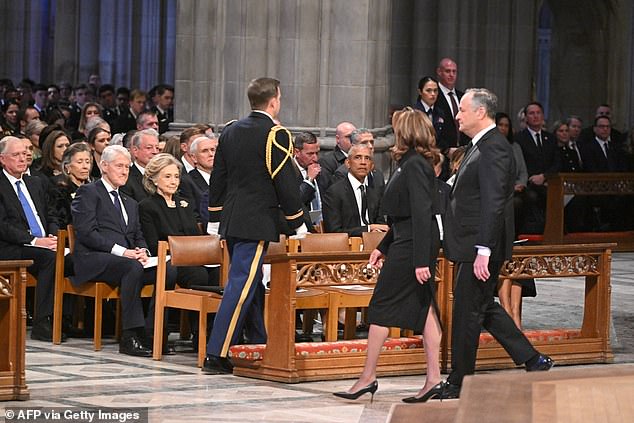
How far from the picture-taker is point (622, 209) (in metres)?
19.5

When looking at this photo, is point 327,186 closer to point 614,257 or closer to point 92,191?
point 92,191

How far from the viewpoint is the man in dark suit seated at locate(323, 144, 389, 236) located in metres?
12.3

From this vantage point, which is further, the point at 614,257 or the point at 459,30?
the point at 459,30

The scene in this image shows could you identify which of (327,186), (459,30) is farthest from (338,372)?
(459,30)

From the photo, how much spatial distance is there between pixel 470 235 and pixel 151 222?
3192mm

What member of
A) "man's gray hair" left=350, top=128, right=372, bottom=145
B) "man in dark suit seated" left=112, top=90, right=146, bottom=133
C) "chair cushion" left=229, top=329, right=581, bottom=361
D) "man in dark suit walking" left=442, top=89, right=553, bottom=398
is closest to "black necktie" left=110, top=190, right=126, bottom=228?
"chair cushion" left=229, top=329, right=581, bottom=361

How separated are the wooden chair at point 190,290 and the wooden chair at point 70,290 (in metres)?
0.46

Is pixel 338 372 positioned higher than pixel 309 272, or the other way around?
pixel 309 272

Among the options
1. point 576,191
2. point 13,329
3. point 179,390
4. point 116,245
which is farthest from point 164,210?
point 576,191

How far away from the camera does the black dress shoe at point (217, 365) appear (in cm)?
1031

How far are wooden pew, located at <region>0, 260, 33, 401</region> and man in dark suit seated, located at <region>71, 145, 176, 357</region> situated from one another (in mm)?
1936

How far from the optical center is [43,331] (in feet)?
38.4

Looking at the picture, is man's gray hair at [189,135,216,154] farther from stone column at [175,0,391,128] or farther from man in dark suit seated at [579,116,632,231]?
man in dark suit seated at [579,116,632,231]

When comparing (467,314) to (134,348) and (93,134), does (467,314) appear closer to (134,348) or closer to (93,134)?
(134,348)
